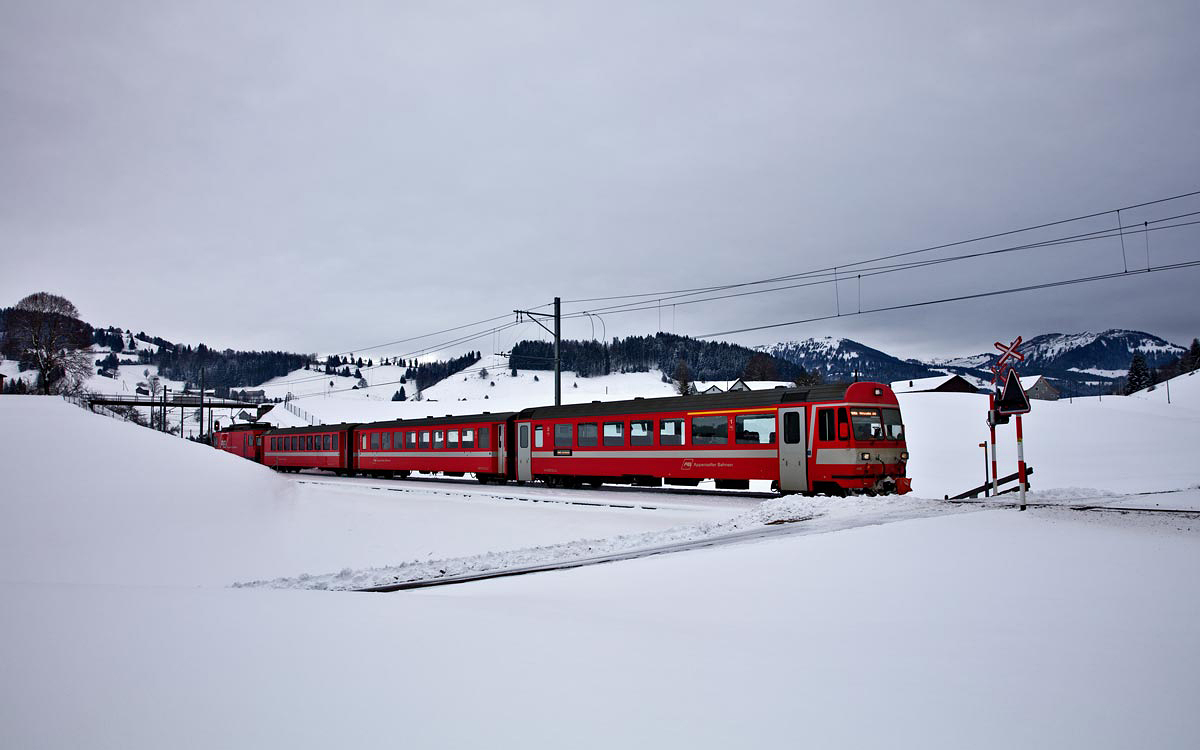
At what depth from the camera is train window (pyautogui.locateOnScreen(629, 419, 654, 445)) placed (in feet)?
81.7

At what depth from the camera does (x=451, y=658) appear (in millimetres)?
4551

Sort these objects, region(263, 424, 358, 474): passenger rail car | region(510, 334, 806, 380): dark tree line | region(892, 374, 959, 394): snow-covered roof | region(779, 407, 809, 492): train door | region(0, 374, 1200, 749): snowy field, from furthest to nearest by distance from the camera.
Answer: region(510, 334, 806, 380): dark tree line, region(892, 374, 959, 394): snow-covered roof, region(263, 424, 358, 474): passenger rail car, region(779, 407, 809, 492): train door, region(0, 374, 1200, 749): snowy field

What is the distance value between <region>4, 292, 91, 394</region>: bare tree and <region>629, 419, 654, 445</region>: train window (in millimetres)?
60031

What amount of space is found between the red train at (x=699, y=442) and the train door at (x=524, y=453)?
0.18ft

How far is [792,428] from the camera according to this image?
826 inches

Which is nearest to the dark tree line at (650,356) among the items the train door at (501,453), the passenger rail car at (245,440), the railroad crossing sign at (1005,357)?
the passenger rail car at (245,440)

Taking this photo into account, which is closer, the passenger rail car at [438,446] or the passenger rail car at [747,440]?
the passenger rail car at [747,440]

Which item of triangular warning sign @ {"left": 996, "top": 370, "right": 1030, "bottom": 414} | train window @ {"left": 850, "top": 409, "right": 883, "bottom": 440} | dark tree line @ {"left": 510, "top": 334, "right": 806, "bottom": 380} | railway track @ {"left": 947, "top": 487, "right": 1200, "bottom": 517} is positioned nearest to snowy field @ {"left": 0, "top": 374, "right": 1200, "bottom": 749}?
railway track @ {"left": 947, "top": 487, "right": 1200, "bottom": 517}

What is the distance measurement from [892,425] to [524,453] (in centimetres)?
1535

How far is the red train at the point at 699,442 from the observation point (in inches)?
798

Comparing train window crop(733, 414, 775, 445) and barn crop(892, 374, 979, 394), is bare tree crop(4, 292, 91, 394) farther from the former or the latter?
barn crop(892, 374, 979, 394)

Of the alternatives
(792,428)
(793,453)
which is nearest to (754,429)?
(792,428)

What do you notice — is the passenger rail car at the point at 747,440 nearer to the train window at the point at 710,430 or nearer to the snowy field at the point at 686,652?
the train window at the point at 710,430

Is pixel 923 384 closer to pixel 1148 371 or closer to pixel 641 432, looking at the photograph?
pixel 1148 371
